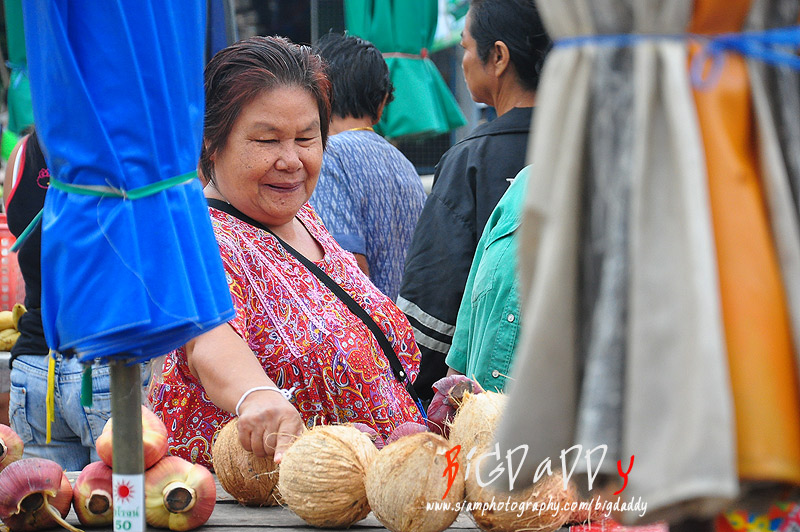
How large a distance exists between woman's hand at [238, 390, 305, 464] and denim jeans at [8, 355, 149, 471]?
121 centimetres

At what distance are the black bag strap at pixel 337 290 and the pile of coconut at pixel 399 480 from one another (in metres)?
0.50

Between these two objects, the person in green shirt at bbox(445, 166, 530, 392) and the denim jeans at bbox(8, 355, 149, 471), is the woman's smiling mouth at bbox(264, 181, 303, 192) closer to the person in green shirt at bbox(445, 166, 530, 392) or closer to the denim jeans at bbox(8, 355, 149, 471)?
the person in green shirt at bbox(445, 166, 530, 392)

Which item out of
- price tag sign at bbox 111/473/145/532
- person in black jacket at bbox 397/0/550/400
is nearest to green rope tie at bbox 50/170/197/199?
price tag sign at bbox 111/473/145/532

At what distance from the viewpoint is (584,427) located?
923 millimetres

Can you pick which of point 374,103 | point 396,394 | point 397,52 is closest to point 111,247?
point 396,394

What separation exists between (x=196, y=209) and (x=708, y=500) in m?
0.96

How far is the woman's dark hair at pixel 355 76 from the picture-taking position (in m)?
3.88

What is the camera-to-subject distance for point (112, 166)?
4.45 feet

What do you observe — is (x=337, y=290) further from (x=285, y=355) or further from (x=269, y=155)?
(x=269, y=155)

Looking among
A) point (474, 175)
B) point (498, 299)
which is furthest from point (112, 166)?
point (474, 175)

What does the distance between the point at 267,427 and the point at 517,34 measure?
5.52 ft

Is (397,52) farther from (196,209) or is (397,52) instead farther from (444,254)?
(196,209)

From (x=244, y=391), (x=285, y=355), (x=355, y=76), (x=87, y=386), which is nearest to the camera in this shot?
(x=87, y=386)

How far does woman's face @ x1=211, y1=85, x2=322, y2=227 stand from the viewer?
7.44 feet
